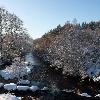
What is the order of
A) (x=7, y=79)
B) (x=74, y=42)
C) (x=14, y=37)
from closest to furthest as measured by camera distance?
(x=7, y=79)
(x=74, y=42)
(x=14, y=37)

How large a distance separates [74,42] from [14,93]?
2341 cm

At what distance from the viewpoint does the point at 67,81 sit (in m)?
40.2

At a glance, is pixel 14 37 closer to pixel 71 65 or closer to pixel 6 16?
pixel 6 16

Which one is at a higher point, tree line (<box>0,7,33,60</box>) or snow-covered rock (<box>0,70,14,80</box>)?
tree line (<box>0,7,33,60</box>)

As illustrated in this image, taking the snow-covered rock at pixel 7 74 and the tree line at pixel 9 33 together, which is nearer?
the snow-covered rock at pixel 7 74

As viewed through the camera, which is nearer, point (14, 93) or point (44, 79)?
point (14, 93)

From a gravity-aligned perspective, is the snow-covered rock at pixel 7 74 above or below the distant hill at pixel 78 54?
below

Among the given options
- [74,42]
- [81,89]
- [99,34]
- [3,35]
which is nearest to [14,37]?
[3,35]

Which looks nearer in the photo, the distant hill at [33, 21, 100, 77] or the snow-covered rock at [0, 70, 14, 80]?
the snow-covered rock at [0, 70, 14, 80]

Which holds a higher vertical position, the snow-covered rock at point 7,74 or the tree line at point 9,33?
the tree line at point 9,33

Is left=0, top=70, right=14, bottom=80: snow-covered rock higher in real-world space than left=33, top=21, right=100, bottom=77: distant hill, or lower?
lower

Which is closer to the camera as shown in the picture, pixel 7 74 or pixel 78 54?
pixel 7 74

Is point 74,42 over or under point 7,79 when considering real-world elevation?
over

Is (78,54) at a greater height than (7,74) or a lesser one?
greater
